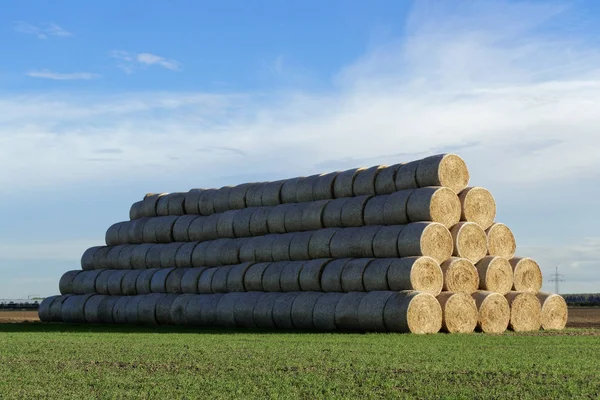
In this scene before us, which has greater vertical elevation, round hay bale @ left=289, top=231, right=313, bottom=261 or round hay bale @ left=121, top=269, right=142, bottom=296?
round hay bale @ left=289, top=231, right=313, bottom=261

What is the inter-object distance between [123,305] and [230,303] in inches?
188

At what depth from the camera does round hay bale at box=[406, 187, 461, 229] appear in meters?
20.1

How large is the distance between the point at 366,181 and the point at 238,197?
16.8 ft

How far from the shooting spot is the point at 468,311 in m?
19.4

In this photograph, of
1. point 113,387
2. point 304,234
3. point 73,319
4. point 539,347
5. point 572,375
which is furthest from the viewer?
point 73,319

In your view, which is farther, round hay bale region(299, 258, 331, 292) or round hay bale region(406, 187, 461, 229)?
round hay bale region(299, 258, 331, 292)

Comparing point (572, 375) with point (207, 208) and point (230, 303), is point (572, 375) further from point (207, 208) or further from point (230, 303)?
Answer: point (207, 208)

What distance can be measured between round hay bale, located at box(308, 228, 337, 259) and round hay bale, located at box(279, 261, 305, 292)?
0.40m

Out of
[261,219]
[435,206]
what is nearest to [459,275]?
[435,206]

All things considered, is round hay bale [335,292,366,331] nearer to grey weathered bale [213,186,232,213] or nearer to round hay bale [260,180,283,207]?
round hay bale [260,180,283,207]

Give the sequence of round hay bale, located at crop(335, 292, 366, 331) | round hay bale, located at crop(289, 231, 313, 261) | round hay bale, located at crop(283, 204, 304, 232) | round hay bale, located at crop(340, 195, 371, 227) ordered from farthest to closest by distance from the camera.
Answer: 1. round hay bale, located at crop(283, 204, 304, 232)
2. round hay bale, located at crop(289, 231, 313, 261)
3. round hay bale, located at crop(340, 195, 371, 227)
4. round hay bale, located at crop(335, 292, 366, 331)

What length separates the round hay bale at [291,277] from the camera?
864 inches

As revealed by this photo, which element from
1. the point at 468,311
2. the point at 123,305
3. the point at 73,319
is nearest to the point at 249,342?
the point at 468,311

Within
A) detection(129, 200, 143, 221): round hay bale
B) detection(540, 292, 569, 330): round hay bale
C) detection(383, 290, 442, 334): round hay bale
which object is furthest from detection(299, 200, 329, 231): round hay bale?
detection(129, 200, 143, 221): round hay bale
